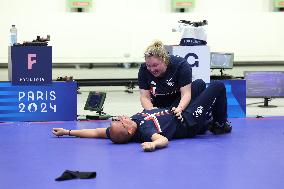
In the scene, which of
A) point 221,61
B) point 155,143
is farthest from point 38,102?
point 221,61

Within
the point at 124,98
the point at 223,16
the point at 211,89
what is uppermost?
the point at 223,16

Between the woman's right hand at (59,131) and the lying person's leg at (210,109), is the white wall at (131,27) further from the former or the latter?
the woman's right hand at (59,131)

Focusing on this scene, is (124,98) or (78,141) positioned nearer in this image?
(78,141)

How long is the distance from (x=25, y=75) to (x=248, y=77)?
8.74 ft

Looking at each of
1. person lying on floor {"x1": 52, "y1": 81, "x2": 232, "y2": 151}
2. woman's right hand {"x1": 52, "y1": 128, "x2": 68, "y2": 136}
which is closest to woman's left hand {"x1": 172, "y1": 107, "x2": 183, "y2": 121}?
person lying on floor {"x1": 52, "y1": 81, "x2": 232, "y2": 151}

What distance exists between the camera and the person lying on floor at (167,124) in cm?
359

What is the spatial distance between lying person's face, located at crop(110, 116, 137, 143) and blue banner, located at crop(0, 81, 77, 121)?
1.47 metres

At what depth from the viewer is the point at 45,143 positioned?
3750 millimetres

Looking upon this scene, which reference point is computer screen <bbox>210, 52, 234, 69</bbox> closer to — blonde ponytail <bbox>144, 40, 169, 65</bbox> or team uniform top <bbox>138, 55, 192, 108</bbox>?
team uniform top <bbox>138, 55, 192, 108</bbox>

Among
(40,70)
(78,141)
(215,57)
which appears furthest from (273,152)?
(215,57)

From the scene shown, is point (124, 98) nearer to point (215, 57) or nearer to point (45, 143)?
point (215, 57)

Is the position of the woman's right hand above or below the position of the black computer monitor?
below

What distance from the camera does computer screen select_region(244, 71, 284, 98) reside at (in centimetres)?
614

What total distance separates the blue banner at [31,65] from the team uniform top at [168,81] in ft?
4.26
